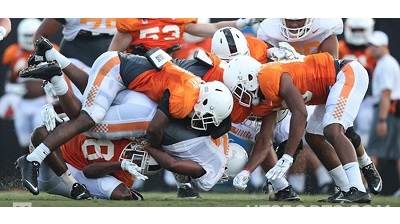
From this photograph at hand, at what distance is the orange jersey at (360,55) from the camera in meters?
10.4

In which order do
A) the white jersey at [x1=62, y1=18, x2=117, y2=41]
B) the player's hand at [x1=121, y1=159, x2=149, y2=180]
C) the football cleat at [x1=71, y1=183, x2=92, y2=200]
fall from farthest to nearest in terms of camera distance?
1. the white jersey at [x1=62, y1=18, x2=117, y2=41]
2. the football cleat at [x1=71, y1=183, x2=92, y2=200]
3. the player's hand at [x1=121, y1=159, x2=149, y2=180]

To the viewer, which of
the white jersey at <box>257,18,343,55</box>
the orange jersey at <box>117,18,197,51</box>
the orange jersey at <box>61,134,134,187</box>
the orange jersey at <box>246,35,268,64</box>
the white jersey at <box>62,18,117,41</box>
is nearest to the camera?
the orange jersey at <box>61,134,134,187</box>

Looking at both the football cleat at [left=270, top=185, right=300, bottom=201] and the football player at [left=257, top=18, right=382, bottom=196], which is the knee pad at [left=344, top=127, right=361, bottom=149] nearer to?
the football player at [left=257, top=18, right=382, bottom=196]

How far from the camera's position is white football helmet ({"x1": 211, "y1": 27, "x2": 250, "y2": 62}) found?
26.7 feet

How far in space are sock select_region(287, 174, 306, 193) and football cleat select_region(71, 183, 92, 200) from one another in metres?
2.81

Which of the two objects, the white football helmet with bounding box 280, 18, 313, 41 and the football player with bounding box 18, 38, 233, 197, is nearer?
the football player with bounding box 18, 38, 233, 197

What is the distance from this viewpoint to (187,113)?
756 centimetres

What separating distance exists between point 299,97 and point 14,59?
3.88m

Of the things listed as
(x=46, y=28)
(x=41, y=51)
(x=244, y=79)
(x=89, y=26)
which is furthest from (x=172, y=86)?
(x=46, y=28)

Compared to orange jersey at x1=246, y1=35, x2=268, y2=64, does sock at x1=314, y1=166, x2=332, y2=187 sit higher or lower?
lower

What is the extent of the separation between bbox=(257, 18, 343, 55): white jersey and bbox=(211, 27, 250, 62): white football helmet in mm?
549

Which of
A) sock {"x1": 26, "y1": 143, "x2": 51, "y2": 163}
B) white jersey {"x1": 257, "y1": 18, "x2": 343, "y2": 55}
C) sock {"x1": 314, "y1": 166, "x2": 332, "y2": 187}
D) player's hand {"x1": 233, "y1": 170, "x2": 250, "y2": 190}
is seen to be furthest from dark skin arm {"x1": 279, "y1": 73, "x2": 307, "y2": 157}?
sock {"x1": 314, "y1": 166, "x2": 332, "y2": 187}

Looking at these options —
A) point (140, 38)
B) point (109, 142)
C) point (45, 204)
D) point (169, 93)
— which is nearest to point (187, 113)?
point (169, 93)

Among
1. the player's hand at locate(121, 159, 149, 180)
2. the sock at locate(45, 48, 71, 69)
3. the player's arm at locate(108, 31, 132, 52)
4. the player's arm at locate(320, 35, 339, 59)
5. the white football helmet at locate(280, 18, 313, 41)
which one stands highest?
the sock at locate(45, 48, 71, 69)
